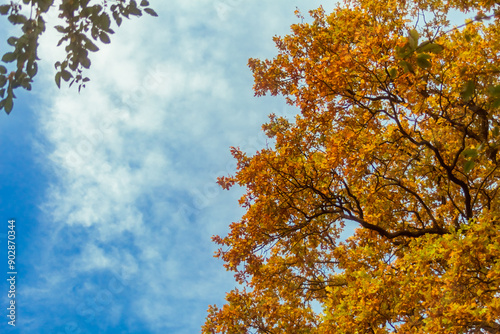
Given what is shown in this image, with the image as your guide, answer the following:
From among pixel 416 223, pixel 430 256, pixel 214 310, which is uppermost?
pixel 416 223

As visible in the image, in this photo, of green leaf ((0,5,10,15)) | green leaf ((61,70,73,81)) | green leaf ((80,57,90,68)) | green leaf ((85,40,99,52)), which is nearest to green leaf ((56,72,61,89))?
green leaf ((61,70,73,81))

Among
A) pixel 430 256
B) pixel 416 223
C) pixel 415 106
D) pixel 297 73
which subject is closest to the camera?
pixel 430 256

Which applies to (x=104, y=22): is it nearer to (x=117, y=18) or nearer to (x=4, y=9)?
(x=117, y=18)

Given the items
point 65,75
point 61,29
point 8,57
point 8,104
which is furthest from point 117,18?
point 8,104

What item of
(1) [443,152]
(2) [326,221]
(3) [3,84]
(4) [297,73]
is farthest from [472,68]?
(3) [3,84]

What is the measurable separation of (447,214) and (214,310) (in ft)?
24.4

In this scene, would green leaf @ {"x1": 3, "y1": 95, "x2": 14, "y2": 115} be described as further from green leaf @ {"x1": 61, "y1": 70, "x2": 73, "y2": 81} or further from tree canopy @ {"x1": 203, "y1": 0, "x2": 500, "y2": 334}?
tree canopy @ {"x1": 203, "y1": 0, "x2": 500, "y2": 334}

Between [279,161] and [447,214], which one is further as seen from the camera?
[447,214]

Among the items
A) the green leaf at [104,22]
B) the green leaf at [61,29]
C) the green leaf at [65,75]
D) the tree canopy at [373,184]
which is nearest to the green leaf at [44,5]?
the green leaf at [61,29]

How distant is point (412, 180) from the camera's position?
11133 millimetres

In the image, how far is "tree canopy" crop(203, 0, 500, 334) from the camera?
291 inches

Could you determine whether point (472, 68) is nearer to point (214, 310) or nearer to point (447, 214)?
point (447, 214)

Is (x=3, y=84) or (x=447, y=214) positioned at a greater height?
(x=447, y=214)

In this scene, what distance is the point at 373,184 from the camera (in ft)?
36.4
